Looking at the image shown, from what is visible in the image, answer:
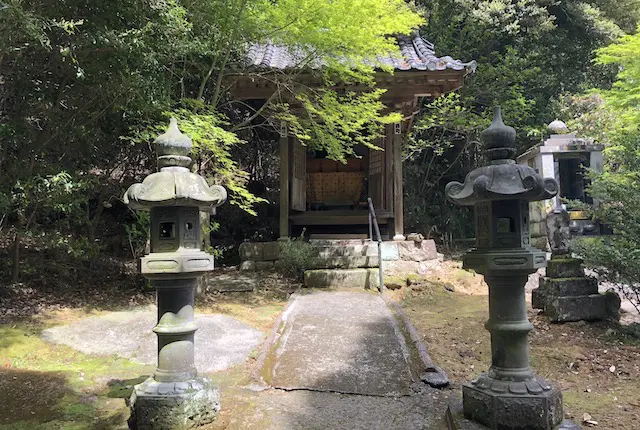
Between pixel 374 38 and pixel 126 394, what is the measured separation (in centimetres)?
548

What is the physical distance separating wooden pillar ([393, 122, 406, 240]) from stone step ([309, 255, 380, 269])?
1.32 meters

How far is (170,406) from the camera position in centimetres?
306

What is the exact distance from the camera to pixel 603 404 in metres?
3.60

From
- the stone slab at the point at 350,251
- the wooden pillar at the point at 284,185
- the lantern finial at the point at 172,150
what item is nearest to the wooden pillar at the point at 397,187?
the stone slab at the point at 350,251

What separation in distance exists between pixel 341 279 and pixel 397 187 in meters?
2.73

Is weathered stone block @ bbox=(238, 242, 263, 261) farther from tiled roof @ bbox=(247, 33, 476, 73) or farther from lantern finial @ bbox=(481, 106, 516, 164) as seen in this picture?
lantern finial @ bbox=(481, 106, 516, 164)

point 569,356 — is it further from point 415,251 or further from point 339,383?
point 415,251

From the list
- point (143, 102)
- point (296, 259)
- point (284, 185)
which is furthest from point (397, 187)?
point (143, 102)

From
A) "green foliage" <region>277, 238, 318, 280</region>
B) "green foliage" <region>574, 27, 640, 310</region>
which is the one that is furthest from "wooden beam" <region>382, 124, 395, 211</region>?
"green foliage" <region>574, 27, 640, 310</region>

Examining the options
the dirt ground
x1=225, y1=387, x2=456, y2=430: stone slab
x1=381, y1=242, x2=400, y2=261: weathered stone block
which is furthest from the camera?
x1=381, y1=242, x2=400, y2=261: weathered stone block

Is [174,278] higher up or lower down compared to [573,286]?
higher up

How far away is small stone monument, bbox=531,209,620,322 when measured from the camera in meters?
5.73

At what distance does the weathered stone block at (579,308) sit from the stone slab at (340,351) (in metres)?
2.19

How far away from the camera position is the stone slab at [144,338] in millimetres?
4648
